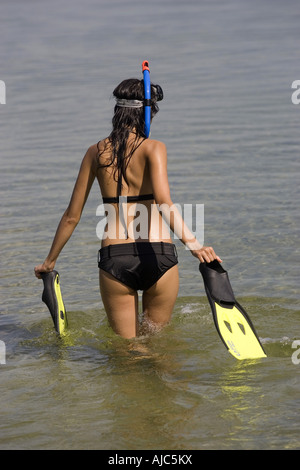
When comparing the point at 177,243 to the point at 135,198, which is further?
the point at 177,243

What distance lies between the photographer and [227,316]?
4953mm

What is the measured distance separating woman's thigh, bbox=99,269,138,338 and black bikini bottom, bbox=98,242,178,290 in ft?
0.21

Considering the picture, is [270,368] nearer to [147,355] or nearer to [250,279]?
[147,355]

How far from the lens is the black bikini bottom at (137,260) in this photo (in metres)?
4.91

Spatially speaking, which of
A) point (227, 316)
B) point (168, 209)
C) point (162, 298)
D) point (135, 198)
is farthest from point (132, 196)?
point (227, 316)

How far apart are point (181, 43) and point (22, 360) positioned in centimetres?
1429

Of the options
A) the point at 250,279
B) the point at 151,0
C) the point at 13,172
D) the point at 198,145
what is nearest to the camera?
the point at 250,279

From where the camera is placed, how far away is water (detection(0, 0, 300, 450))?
445cm

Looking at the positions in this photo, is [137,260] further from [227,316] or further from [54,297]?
[54,297]

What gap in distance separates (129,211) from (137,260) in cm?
32

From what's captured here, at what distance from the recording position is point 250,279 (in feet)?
23.0

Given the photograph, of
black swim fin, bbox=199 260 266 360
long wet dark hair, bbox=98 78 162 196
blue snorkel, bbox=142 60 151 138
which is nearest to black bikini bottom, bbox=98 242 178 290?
black swim fin, bbox=199 260 266 360
